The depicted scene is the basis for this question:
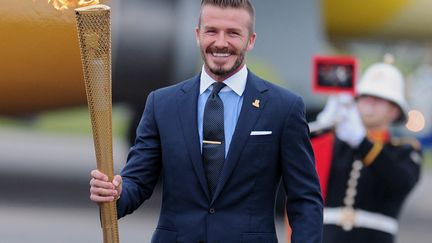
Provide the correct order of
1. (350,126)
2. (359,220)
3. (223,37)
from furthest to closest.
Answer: (350,126) < (359,220) < (223,37)

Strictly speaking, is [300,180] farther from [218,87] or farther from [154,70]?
[154,70]

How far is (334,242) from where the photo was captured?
476 centimetres

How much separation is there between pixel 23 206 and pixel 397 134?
2638 millimetres

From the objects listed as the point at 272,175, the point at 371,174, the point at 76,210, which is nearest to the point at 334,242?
the point at 371,174

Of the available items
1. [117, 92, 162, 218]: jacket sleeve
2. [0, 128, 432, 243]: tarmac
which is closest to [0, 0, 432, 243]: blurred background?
[0, 128, 432, 243]: tarmac

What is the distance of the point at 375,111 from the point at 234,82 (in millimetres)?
2299

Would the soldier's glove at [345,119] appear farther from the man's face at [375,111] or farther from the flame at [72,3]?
the flame at [72,3]

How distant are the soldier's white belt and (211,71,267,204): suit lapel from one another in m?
2.03

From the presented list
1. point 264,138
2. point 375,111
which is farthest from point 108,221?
point 375,111

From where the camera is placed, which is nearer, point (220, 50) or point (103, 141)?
point (103, 141)

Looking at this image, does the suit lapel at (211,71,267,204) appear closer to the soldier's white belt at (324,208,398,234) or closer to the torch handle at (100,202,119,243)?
the torch handle at (100,202,119,243)

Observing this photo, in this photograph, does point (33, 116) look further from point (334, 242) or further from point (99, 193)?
point (99, 193)

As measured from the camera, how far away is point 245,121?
2674 millimetres

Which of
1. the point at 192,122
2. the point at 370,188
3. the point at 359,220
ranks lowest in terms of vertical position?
the point at 359,220
